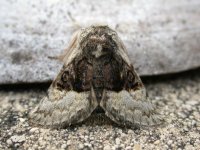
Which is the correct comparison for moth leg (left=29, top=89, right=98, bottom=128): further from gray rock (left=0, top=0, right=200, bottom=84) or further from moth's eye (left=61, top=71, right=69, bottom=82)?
gray rock (left=0, top=0, right=200, bottom=84)

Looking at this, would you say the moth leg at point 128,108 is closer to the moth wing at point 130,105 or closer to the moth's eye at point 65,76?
the moth wing at point 130,105

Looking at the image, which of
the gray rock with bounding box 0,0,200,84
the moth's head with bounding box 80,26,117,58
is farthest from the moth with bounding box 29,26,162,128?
the gray rock with bounding box 0,0,200,84

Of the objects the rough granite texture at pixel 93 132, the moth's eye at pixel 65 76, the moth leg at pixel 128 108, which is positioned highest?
the moth's eye at pixel 65 76

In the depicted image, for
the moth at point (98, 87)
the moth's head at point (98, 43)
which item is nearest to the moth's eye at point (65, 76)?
the moth at point (98, 87)

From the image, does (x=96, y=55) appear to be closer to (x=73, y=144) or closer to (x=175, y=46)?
(x=73, y=144)

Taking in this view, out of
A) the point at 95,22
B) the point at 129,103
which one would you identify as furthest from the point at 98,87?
the point at 95,22

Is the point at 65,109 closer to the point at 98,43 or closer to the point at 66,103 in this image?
the point at 66,103

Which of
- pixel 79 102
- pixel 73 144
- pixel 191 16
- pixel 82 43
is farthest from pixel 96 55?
pixel 191 16

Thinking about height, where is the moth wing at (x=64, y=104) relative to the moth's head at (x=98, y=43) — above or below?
below
